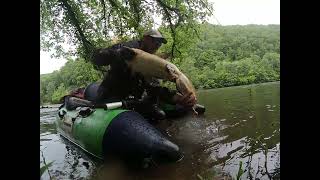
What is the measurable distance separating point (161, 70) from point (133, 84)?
386 millimetres

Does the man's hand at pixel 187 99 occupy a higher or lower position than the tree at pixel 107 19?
lower

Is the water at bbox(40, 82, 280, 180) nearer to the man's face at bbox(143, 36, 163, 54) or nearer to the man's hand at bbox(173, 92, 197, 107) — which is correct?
the man's hand at bbox(173, 92, 197, 107)

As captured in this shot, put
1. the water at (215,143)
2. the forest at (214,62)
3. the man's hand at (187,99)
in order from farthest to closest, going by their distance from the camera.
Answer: the forest at (214,62)
the man's hand at (187,99)
the water at (215,143)

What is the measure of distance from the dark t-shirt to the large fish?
8 cm

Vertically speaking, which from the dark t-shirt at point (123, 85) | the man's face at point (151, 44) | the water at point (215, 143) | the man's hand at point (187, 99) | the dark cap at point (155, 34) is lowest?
the water at point (215, 143)

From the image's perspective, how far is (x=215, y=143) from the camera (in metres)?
4.45

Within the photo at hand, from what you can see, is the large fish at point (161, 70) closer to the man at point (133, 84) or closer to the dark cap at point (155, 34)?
the man at point (133, 84)

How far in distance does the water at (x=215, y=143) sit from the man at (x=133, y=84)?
0.27 m

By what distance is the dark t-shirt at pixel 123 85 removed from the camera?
4.28 m

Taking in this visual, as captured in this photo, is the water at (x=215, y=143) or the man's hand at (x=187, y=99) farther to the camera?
the man's hand at (x=187, y=99)

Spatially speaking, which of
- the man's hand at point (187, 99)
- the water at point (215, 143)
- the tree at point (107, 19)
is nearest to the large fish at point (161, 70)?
the man's hand at point (187, 99)
